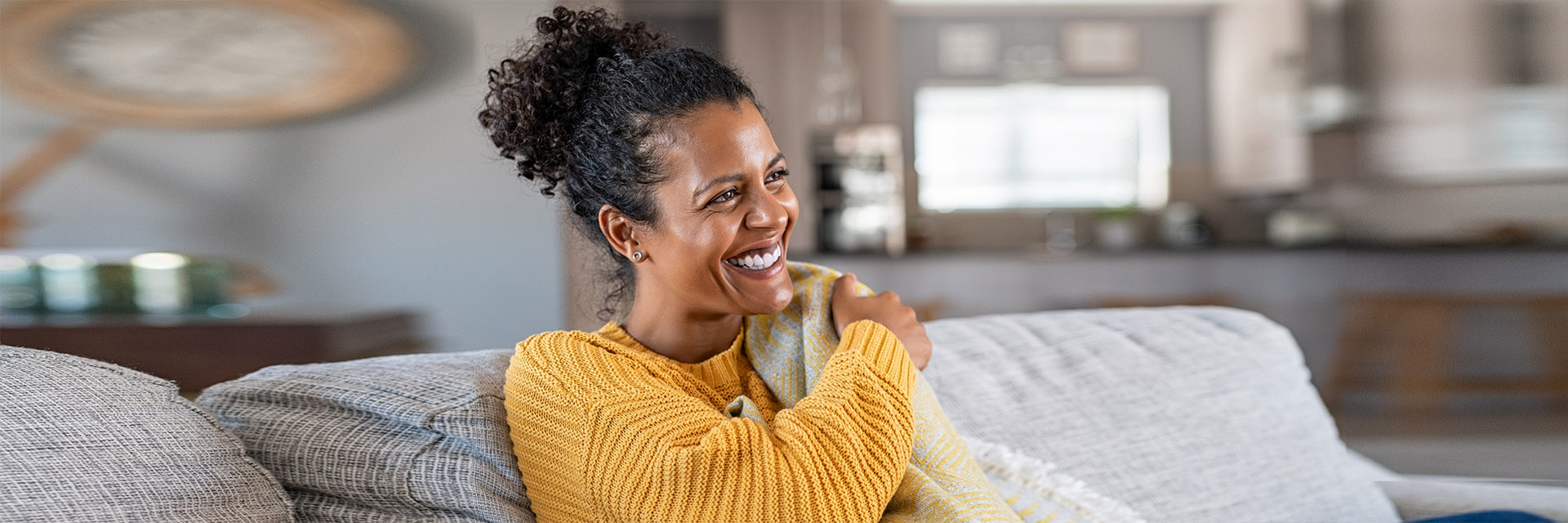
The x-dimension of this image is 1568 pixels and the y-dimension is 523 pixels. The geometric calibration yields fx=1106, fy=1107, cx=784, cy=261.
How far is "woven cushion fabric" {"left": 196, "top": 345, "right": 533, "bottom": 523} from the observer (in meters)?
1.05

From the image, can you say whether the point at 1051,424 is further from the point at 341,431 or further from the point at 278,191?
the point at 278,191

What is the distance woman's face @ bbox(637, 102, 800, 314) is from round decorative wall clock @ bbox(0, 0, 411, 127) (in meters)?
2.92

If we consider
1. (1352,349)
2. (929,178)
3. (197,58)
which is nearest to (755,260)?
(197,58)

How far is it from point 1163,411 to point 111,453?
121 cm

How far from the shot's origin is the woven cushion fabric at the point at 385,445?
1053mm

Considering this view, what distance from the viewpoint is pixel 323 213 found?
377cm

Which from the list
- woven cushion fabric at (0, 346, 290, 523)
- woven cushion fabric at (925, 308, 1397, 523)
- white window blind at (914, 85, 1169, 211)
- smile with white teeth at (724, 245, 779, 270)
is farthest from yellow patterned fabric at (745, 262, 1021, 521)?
white window blind at (914, 85, 1169, 211)

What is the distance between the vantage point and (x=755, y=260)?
1072 millimetres

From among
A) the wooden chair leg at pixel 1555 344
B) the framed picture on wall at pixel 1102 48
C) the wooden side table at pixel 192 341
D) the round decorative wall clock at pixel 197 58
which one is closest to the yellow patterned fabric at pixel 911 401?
the wooden side table at pixel 192 341

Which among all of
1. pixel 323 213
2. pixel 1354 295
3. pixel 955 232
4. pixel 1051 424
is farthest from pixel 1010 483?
pixel 955 232

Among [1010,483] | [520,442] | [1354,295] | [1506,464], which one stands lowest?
[1506,464]

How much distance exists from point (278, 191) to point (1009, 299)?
309cm

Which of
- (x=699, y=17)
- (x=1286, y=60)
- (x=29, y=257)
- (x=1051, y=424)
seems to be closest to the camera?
(x=1051, y=424)

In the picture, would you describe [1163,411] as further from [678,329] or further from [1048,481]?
[678,329]
